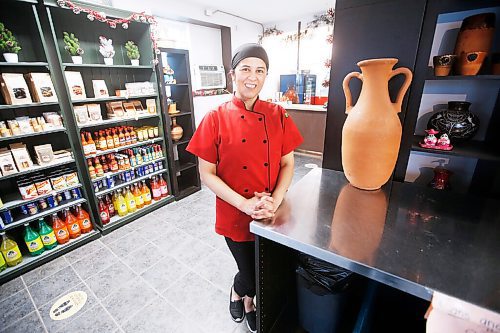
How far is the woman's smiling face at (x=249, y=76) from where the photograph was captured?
97cm

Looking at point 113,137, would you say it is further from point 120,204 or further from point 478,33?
point 478,33

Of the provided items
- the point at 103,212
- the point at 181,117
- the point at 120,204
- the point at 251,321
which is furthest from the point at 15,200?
the point at 251,321

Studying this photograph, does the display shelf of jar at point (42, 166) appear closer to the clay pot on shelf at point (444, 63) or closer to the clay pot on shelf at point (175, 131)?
the clay pot on shelf at point (175, 131)

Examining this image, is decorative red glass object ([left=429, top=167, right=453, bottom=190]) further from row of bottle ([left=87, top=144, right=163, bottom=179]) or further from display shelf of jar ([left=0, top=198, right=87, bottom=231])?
display shelf of jar ([left=0, top=198, right=87, bottom=231])

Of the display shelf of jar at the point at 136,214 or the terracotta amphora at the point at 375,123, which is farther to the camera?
the display shelf of jar at the point at 136,214

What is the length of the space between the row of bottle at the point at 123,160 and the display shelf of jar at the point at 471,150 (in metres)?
2.43

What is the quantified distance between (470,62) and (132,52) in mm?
2591

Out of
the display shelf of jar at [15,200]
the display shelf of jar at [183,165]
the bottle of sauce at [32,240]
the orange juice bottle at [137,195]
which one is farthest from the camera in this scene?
the display shelf of jar at [183,165]

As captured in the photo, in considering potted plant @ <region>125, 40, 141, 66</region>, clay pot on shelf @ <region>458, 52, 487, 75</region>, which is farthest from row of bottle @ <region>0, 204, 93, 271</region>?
clay pot on shelf @ <region>458, 52, 487, 75</region>

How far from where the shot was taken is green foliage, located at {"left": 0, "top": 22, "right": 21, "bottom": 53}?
5.37ft

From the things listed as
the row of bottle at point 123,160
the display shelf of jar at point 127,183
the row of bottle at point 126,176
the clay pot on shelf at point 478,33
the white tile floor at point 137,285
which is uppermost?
the clay pot on shelf at point 478,33

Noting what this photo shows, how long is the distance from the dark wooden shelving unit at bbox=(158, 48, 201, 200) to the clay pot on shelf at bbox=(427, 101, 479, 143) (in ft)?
8.04

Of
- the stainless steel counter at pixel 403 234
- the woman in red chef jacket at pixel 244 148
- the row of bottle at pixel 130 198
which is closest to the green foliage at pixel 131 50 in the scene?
the row of bottle at pixel 130 198

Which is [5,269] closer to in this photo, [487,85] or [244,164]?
[244,164]
